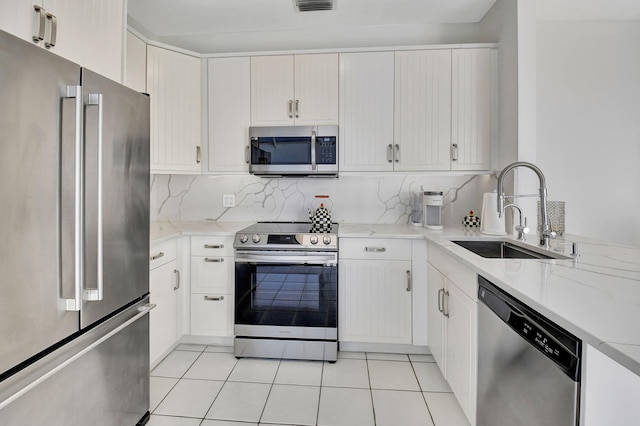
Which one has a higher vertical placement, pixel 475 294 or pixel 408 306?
pixel 475 294

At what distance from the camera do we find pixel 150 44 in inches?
95.9

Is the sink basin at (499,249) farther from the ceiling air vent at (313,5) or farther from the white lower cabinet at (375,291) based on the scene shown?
the ceiling air vent at (313,5)

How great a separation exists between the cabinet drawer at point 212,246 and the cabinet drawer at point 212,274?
0.10ft

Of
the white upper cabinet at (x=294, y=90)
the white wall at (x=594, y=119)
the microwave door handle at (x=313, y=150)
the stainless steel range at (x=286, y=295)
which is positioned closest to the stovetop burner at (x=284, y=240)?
the stainless steel range at (x=286, y=295)

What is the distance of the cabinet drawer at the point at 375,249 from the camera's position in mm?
2342

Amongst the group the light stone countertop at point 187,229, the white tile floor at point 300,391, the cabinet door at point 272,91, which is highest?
the cabinet door at point 272,91

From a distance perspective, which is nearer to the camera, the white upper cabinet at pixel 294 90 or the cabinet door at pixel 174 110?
the cabinet door at pixel 174 110

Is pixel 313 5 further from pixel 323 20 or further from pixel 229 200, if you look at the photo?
pixel 229 200

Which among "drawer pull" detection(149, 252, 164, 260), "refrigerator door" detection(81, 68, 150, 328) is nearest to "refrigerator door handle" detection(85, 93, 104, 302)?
"refrigerator door" detection(81, 68, 150, 328)

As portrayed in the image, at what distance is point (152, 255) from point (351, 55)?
2067 mm

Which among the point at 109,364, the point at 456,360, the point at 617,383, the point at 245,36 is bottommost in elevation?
the point at 456,360

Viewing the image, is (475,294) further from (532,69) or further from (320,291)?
(532,69)

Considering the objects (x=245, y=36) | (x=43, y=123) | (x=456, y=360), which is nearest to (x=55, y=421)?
(x=43, y=123)

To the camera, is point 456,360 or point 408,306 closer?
point 456,360
